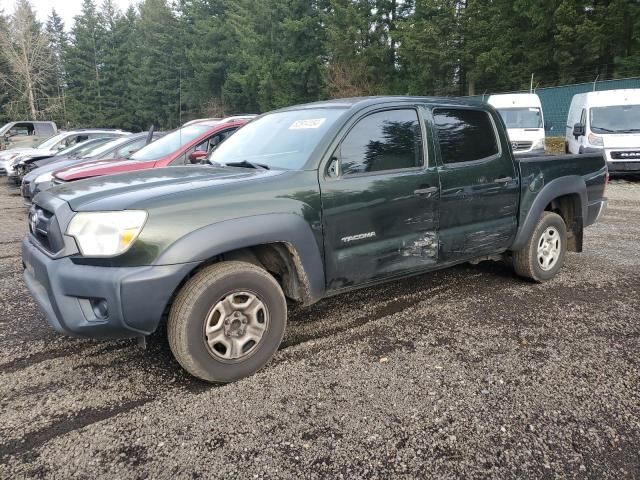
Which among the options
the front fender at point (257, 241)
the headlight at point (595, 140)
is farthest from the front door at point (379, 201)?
the headlight at point (595, 140)

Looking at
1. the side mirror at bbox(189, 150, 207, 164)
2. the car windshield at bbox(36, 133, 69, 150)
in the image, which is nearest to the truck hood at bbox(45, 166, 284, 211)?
the side mirror at bbox(189, 150, 207, 164)

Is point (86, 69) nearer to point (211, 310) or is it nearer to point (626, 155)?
point (626, 155)

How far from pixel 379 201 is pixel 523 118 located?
514 inches

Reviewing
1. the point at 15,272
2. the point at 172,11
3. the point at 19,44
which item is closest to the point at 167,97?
the point at 172,11

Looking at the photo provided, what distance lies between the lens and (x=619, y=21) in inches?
977

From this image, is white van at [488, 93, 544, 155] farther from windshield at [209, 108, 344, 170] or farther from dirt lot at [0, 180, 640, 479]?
windshield at [209, 108, 344, 170]

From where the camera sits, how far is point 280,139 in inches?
147

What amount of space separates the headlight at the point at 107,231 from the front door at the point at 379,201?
1185mm

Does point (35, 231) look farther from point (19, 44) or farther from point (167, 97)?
point (167, 97)

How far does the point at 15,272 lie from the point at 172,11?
2456 inches

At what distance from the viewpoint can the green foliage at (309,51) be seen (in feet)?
89.2

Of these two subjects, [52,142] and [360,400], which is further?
[52,142]

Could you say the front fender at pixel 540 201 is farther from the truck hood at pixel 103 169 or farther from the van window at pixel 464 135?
the truck hood at pixel 103 169

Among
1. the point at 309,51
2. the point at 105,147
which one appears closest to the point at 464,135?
the point at 105,147
